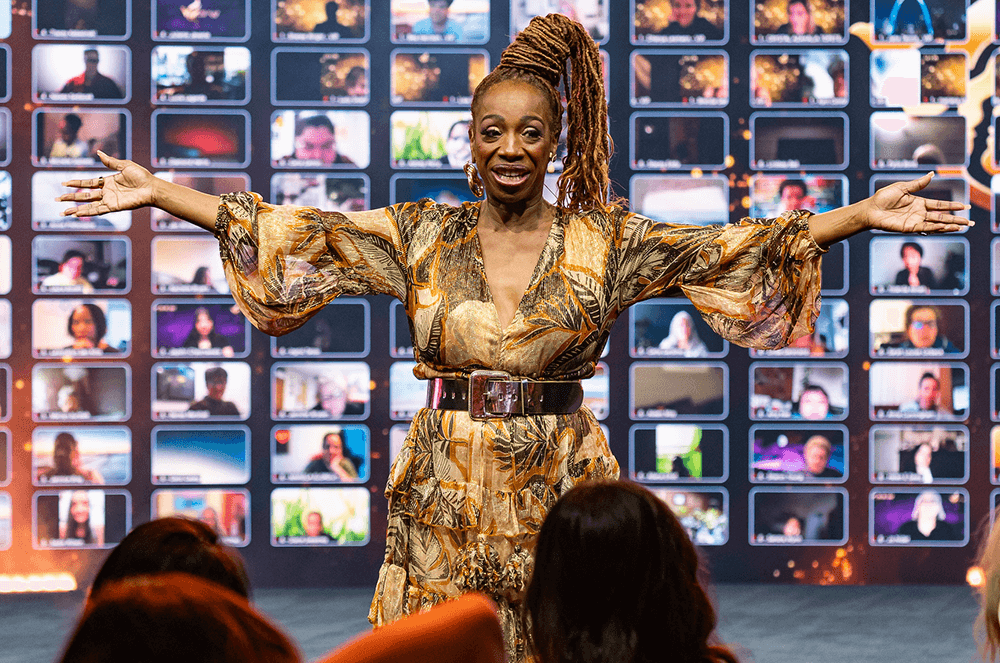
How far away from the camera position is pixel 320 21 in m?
4.16

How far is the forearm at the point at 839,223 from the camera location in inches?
73.1

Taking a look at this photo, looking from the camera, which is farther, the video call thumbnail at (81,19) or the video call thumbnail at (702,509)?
the video call thumbnail at (702,509)

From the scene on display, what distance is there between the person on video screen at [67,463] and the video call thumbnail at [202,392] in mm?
339

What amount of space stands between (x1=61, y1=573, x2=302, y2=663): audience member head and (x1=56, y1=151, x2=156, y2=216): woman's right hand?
1.36 metres

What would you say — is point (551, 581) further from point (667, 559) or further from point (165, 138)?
point (165, 138)

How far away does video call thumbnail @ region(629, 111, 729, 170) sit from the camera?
13.8ft

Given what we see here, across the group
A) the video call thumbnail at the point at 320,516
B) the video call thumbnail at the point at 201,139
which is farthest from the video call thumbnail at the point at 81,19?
the video call thumbnail at the point at 320,516

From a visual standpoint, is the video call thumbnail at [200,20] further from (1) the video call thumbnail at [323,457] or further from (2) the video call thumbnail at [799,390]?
(2) the video call thumbnail at [799,390]

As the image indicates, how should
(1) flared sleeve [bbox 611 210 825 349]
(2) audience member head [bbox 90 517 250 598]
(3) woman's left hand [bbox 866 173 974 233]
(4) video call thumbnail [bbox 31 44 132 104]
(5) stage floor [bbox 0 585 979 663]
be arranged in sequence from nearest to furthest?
(2) audience member head [bbox 90 517 250 598] → (3) woman's left hand [bbox 866 173 974 233] → (1) flared sleeve [bbox 611 210 825 349] → (5) stage floor [bbox 0 585 979 663] → (4) video call thumbnail [bbox 31 44 132 104]

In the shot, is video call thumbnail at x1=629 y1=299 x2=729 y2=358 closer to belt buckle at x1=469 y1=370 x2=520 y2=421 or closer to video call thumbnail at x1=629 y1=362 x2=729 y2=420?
video call thumbnail at x1=629 y1=362 x2=729 y2=420

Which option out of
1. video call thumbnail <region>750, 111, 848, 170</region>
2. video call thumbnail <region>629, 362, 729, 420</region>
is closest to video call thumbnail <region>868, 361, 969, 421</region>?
video call thumbnail <region>629, 362, 729, 420</region>

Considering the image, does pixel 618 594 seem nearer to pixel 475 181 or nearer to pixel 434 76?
pixel 475 181

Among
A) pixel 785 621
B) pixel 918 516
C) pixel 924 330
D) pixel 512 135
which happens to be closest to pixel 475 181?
pixel 512 135

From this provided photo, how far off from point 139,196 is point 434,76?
2.38m
